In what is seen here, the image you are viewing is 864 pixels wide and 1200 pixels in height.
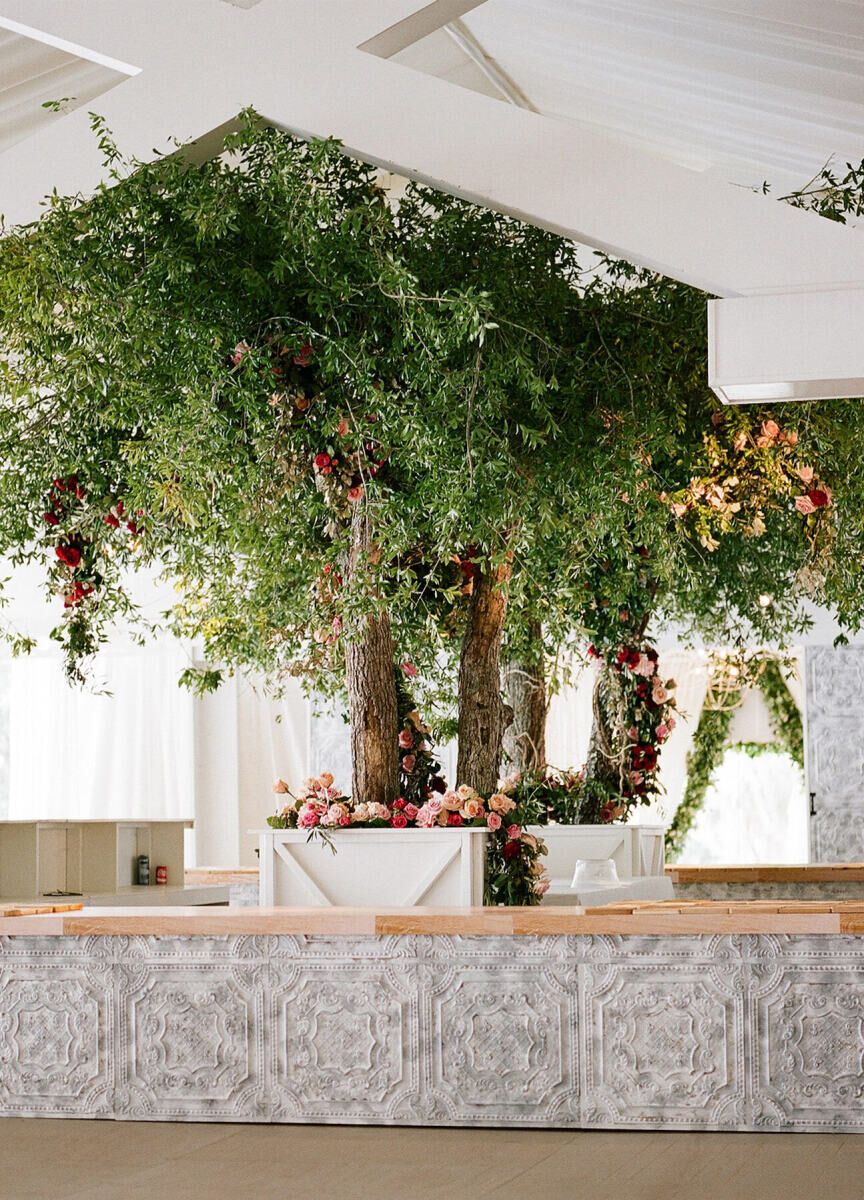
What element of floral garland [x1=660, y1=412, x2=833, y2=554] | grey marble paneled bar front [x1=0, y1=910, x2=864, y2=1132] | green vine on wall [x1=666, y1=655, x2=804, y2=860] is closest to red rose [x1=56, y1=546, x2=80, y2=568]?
grey marble paneled bar front [x1=0, y1=910, x2=864, y2=1132]

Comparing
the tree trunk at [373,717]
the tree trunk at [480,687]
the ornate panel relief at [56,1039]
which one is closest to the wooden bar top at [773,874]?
the tree trunk at [480,687]

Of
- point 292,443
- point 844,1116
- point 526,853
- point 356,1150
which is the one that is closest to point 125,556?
point 292,443

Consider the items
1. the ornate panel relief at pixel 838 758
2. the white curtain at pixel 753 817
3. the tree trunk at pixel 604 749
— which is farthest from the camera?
the white curtain at pixel 753 817

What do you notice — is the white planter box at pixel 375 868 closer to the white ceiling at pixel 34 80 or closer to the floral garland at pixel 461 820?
the floral garland at pixel 461 820

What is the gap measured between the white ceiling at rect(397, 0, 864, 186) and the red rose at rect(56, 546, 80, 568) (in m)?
2.91

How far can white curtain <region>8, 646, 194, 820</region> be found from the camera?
539 inches

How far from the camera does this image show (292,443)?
5.94 m

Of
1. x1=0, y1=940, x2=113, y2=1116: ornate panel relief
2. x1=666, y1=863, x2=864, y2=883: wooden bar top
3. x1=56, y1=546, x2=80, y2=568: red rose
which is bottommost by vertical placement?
x1=0, y1=940, x2=113, y2=1116: ornate panel relief

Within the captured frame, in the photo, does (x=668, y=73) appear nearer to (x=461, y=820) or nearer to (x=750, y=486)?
(x=750, y=486)

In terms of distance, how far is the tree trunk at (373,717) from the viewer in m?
6.28

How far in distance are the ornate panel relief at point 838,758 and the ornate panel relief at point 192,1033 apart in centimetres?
760

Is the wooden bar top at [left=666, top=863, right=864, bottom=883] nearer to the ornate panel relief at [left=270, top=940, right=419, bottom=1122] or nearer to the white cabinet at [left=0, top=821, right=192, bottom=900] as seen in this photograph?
the white cabinet at [left=0, top=821, right=192, bottom=900]

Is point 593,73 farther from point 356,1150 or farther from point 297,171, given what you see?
point 356,1150

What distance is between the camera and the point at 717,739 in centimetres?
1409
